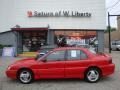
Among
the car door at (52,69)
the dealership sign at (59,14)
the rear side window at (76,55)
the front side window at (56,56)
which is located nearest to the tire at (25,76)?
the car door at (52,69)

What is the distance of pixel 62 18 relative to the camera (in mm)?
30781

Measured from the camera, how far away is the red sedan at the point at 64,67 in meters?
11.5

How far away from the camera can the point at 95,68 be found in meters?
11.6

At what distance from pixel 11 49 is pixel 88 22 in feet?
28.8

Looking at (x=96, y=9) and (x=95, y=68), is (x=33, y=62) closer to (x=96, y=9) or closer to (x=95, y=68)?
(x=95, y=68)

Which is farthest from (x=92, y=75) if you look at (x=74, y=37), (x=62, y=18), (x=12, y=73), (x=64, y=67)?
(x=62, y=18)

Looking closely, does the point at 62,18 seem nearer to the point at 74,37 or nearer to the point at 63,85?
the point at 74,37

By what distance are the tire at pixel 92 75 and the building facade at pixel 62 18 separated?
19.1 meters

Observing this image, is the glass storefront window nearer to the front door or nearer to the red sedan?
the red sedan

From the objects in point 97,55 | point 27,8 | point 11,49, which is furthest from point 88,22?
point 97,55

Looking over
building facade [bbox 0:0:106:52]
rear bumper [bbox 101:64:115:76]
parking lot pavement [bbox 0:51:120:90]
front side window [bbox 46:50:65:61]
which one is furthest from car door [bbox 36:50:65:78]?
building facade [bbox 0:0:106:52]

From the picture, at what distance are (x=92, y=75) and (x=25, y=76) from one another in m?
2.75

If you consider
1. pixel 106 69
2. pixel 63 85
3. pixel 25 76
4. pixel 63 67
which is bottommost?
pixel 63 85

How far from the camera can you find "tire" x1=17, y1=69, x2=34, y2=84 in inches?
456
